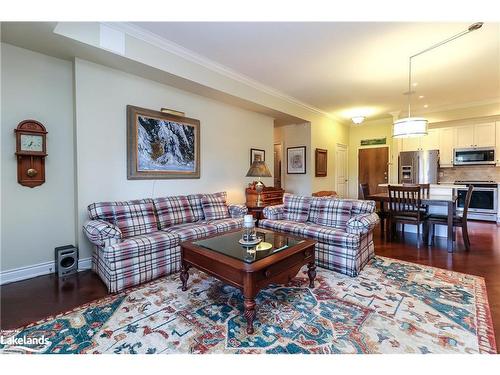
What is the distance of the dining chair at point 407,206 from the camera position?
3.70 meters

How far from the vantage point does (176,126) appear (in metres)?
3.79

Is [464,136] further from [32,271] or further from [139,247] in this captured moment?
[32,271]

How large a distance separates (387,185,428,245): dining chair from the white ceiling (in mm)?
1870

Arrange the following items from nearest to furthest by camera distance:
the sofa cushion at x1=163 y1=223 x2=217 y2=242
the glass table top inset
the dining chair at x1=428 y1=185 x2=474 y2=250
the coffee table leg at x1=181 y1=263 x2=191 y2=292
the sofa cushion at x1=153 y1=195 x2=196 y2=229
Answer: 1. the glass table top inset
2. the coffee table leg at x1=181 y1=263 x2=191 y2=292
3. the sofa cushion at x1=163 y1=223 x2=217 y2=242
4. the sofa cushion at x1=153 y1=195 x2=196 y2=229
5. the dining chair at x1=428 y1=185 x2=474 y2=250

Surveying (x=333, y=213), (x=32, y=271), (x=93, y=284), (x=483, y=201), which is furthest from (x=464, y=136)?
(x=32, y=271)

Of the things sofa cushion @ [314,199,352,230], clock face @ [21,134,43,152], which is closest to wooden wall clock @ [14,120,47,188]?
clock face @ [21,134,43,152]

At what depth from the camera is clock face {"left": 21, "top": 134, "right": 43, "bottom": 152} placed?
2640 mm

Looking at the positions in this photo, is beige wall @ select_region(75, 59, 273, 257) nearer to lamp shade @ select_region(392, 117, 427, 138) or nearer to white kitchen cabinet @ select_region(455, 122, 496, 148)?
lamp shade @ select_region(392, 117, 427, 138)

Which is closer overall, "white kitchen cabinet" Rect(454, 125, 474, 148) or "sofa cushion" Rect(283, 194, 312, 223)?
"sofa cushion" Rect(283, 194, 312, 223)

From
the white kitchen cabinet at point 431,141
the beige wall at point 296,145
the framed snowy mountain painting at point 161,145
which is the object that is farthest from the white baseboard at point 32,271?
the white kitchen cabinet at point 431,141

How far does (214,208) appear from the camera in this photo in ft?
12.4

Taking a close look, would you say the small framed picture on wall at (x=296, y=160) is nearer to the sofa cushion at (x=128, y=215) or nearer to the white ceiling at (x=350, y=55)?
the white ceiling at (x=350, y=55)

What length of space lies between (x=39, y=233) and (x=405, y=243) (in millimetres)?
5050
